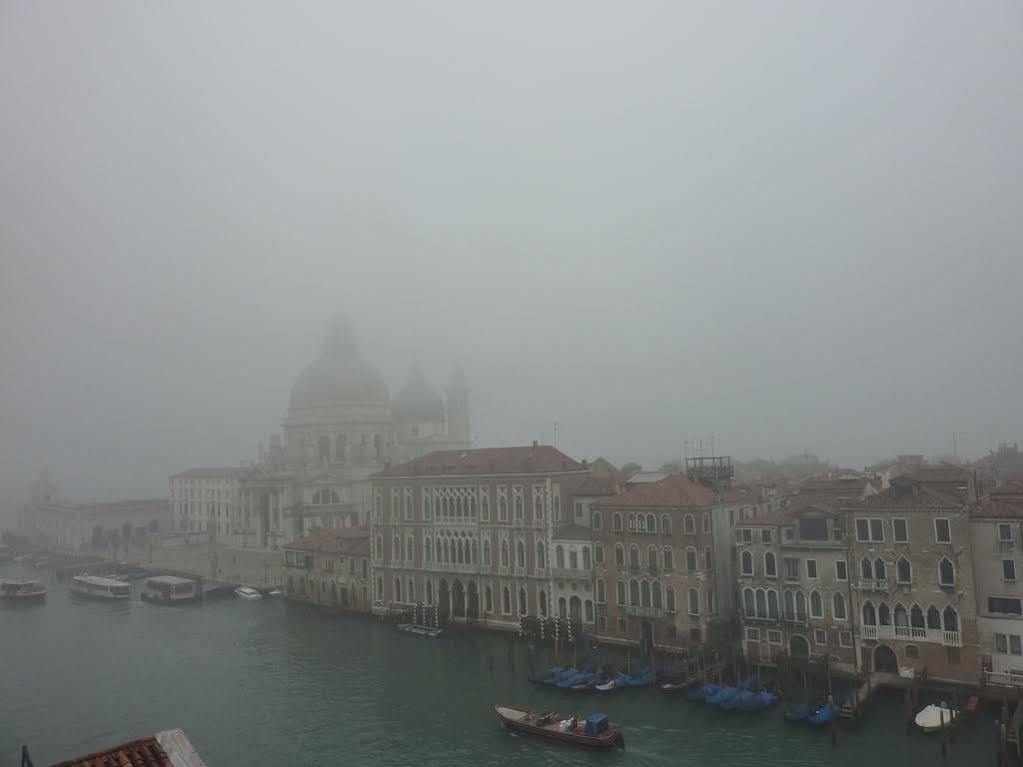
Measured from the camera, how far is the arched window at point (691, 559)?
39500 mm

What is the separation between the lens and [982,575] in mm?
31906

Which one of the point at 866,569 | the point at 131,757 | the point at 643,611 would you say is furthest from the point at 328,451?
the point at 131,757

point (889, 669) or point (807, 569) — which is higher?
point (807, 569)

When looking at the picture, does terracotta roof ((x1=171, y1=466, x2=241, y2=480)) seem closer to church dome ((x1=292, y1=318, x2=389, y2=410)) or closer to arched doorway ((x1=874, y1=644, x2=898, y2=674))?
church dome ((x1=292, y1=318, x2=389, y2=410))

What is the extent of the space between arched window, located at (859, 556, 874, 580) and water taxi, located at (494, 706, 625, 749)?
12.3m

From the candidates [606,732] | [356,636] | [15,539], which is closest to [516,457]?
[356,636]

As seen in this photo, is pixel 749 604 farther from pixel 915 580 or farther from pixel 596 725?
pixel 596 725

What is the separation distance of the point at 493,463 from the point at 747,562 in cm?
1848

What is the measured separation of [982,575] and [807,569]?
6.79 m

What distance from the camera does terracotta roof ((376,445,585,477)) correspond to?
49250 mm

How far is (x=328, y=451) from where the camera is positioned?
97.1m

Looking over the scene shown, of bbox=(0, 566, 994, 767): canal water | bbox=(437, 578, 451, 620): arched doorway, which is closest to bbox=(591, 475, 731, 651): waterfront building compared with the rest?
bbox=(0, 566, 994, 767): canal water

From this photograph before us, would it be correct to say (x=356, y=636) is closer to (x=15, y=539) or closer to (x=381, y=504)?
(x=381, y=504)

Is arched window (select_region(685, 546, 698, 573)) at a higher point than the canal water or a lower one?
higher
